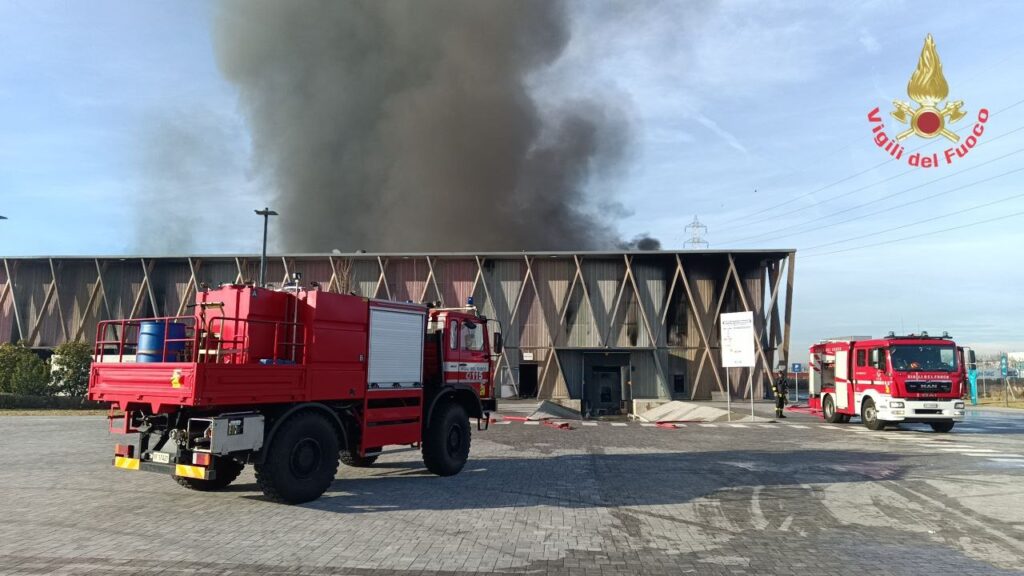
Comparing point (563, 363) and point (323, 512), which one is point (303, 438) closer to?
point (323, 512)

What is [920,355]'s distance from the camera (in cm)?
1750

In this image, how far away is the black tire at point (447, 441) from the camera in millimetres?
10359

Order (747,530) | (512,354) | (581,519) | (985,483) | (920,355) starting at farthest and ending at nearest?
1. (512,354)
2. (920,355)
3. (985,483)
4. (581,519)
5. (747,530)

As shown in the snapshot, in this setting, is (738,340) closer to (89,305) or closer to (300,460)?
(300,460)

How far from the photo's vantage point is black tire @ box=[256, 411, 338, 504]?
7.77 meters

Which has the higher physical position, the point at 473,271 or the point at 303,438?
the point at 473,271

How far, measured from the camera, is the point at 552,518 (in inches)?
296

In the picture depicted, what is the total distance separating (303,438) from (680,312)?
30.9 meters

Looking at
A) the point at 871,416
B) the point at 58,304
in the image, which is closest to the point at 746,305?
the point at 871,416

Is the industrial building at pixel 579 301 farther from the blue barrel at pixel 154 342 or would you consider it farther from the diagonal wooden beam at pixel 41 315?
the blue barrel at pixel 154 342

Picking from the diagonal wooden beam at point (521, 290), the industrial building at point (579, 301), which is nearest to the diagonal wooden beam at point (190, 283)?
A: the industrial building at point (579, 301)

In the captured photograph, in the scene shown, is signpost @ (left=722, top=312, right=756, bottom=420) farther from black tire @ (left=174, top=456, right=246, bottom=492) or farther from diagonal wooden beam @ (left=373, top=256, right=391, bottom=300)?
diagonal wooden beam @ (left=373, top=256, right=391, bottom=300)

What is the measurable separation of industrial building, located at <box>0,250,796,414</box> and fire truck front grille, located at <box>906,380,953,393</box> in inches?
685

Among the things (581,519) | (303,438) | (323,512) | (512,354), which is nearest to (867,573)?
(581,519)
